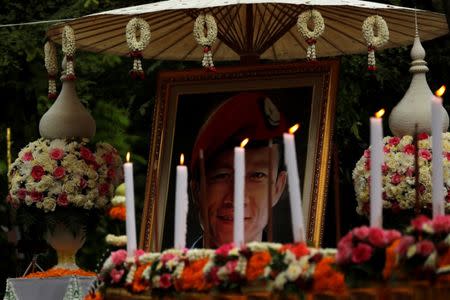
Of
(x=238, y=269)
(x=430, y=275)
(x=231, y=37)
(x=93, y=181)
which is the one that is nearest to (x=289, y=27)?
(x=231, y=37)

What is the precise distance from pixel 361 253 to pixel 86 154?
457 cm

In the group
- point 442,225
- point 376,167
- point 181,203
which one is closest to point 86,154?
point 181,203

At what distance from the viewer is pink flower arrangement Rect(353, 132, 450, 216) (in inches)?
374

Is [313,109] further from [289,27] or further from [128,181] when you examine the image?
[128,181]

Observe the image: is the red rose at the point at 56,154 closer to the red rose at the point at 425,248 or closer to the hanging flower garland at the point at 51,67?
the hanging flower garland at the point at 51,67

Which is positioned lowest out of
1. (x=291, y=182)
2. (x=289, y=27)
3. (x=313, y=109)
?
(x=291, y=182)

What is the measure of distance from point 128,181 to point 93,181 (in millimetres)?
3038

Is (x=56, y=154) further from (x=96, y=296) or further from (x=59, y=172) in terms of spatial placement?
(x=96, y=296)

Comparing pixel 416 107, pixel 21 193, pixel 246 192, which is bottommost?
pixel 246 192

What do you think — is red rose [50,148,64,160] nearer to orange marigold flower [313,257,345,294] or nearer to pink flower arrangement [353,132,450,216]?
pink flower arrangement [353,132,450,216]

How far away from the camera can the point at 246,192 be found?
365 inches

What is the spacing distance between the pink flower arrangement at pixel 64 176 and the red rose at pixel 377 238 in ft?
14.8

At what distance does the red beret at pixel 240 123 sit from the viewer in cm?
942

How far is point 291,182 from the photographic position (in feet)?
20.7
